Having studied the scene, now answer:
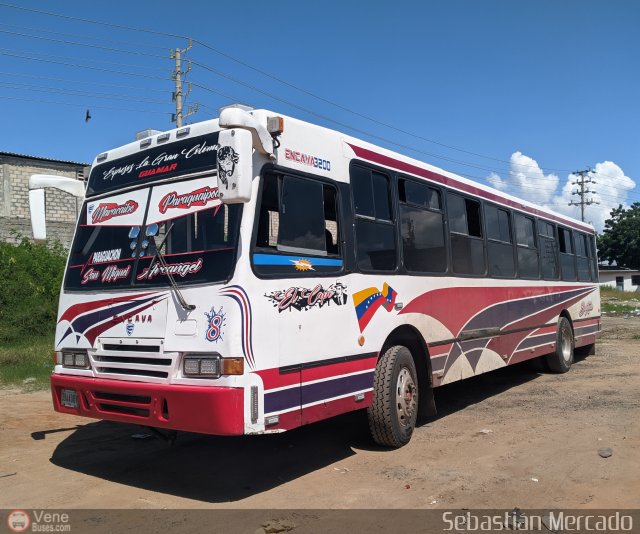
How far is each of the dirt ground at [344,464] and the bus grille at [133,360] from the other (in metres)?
1.02

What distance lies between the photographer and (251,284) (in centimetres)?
493

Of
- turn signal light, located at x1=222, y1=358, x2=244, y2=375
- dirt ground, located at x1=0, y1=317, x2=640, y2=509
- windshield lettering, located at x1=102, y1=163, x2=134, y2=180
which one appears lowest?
dirt ground, located at x1=0, y1=317, x2=640, y2=509

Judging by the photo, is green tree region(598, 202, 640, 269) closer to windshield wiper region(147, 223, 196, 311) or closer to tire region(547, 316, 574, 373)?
tire region(547, 316, 574, 373)

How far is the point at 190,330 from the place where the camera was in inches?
196

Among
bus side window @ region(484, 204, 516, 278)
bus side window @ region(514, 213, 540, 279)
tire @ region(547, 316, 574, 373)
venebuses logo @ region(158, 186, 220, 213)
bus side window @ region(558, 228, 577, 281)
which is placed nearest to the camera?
venebuses logo @ region(158, 186, 220, 213)

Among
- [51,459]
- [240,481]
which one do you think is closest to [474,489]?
[240,481]

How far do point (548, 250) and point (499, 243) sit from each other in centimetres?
265

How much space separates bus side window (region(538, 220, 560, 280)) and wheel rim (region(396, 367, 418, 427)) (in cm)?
565

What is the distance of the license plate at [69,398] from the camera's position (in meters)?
5.65

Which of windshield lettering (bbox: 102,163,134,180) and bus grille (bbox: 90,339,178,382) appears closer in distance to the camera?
bus grille (bbox: 90,339,178,382)

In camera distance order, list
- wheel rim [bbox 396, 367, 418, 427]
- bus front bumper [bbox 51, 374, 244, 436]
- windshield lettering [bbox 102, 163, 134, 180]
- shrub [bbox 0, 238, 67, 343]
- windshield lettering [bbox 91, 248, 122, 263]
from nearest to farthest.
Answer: bus front bumper [bbox 51, 374, 244, 436] → windshield lettering [bbox 91, 248, 122, 263] → windshield lettering [bbox 102, 163, 134, 180] → wheel rim [bbox 396, 367, 418, 427] → shrub [bbox 0, 238, 67, 343]

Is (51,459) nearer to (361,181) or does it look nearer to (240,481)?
(240,481)

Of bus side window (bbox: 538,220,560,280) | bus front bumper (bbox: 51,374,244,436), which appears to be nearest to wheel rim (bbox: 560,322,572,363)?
bus side window (bbox: 538,220,560,280)

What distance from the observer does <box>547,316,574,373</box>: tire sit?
39.3ft
